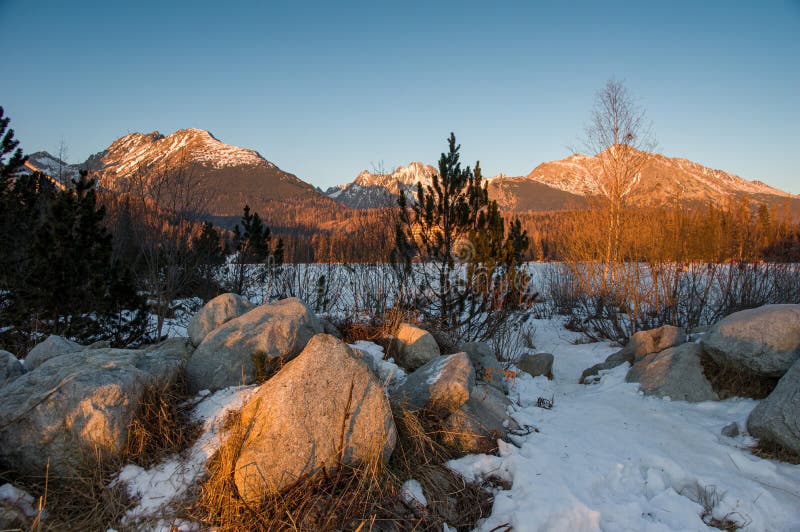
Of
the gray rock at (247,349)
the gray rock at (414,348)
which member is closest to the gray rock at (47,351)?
the gray rock at (247,349)

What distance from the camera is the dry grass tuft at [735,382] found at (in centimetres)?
485

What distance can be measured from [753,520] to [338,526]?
2.95m

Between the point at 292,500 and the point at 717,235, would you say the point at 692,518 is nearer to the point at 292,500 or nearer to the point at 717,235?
the point at 292,500

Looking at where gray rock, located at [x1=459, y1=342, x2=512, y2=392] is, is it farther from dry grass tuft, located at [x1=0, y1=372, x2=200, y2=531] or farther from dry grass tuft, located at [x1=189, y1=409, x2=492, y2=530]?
dry grass tuft, located at [x1=0, y1=372, x2=200, y2=531]

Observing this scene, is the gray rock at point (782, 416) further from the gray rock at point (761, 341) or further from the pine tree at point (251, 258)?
the pine tree at point (251, 258)

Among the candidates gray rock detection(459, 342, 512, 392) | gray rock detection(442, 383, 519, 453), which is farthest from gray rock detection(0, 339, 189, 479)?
gray rock detection(459, 342, 512, 392)

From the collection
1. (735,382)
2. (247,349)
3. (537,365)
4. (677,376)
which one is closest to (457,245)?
(537,365)

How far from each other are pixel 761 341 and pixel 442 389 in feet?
→ 13.2

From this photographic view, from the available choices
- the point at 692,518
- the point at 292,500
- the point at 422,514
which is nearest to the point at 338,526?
the point at 292,500

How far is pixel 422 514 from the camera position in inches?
105

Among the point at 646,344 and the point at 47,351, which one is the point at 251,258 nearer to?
the point at 47,351

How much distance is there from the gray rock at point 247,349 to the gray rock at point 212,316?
1.56 ft

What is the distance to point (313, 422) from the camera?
271cm

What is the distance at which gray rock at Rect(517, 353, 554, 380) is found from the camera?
285 inches
